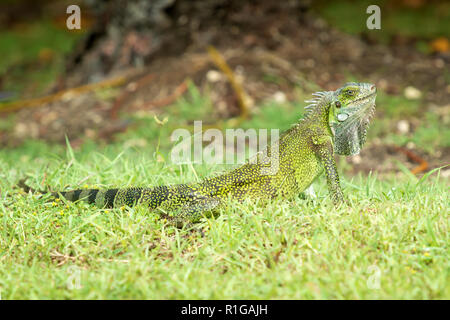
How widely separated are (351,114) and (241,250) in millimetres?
1339

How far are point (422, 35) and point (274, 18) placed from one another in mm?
3326

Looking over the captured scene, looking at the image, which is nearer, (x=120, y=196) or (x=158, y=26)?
(x=120, y=196)

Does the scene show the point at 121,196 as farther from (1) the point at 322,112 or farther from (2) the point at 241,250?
(1) the point at 322,112

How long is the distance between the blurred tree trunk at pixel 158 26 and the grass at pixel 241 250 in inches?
203

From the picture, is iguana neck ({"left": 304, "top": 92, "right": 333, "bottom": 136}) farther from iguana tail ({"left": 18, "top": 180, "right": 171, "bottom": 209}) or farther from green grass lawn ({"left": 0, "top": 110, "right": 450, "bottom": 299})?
iguana tail ({"left": 18, "top": 180, "right": 171, "bottom": 209})

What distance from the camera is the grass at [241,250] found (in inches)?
116

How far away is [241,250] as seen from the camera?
327 centimetres

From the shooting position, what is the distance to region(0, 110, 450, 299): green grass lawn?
2.94m

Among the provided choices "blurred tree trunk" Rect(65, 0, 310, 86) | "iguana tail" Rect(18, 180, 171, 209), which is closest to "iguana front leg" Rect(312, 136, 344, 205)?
"iguana tail" Rect(18, 180, 171, 209)

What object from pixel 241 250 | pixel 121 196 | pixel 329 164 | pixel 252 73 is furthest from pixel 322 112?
pixel 252 73

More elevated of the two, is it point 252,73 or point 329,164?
point 252,73

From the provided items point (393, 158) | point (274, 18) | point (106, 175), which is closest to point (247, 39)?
point (274, 18)

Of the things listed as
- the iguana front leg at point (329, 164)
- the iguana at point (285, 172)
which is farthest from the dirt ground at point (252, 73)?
the iguana front leg at point (329, 164)

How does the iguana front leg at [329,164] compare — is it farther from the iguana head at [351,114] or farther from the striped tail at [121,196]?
the striped tail at [121,196]
